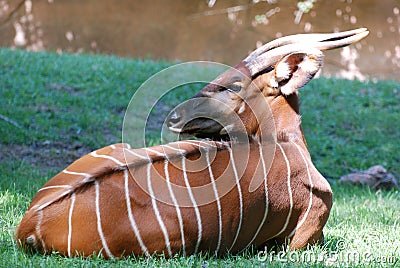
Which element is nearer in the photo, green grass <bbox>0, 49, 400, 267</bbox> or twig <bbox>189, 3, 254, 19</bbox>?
green grass <bbox>0, 49, 400, 267</bbox>

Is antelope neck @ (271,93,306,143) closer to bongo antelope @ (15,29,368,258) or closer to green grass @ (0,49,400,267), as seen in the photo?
bongo antelope @ (15,29,368,258)

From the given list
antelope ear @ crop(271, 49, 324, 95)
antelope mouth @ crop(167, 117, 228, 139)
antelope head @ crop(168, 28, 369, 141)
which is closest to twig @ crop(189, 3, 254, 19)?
antelope head @ crop(168, 28, 369, 141)

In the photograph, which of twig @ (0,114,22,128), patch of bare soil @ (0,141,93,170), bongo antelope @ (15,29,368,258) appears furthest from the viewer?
twig @ (0,114,22,128)

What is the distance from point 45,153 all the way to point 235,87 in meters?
3.02

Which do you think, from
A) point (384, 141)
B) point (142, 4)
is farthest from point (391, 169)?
point (142, 4)

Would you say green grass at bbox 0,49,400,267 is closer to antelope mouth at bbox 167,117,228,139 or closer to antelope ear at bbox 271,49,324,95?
antelope mouth at bbox 167,117,228,139

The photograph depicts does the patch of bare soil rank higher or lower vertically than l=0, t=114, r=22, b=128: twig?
lower

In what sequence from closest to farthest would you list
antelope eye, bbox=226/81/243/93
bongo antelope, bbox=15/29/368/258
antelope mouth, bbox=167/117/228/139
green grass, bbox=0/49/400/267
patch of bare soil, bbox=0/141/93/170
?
bongo antelope, bbox=15/29/368/258 < antelope mouth, bbox=167/117/228/139 < antelope eye, bbox=226/81/243/93 < green grass, bbox=0/49/400/267 < patch of bare soil, bbox=0/141/93/170

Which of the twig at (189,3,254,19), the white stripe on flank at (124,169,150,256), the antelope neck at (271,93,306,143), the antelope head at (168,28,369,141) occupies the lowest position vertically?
the white stripe on flank at (124,169,150,256)

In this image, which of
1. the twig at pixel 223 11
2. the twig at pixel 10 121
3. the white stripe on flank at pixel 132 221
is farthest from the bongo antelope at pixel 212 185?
the twig at pixel 223 11

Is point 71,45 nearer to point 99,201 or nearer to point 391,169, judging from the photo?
point 391,169

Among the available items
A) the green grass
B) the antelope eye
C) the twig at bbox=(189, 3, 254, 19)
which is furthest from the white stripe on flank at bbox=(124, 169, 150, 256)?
the twig at bbox=(189, 3, 254, 19)

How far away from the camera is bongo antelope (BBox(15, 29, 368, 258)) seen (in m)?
2.87

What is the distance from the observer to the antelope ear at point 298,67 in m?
3.57
